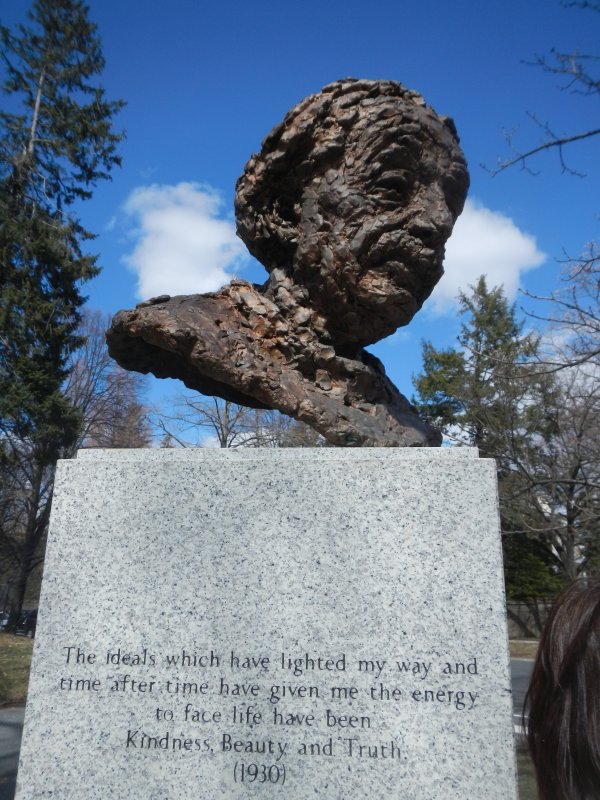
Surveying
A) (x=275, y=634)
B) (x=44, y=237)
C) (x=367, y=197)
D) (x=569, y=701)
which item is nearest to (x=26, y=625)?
(x=44, y=237)

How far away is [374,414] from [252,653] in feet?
4.56

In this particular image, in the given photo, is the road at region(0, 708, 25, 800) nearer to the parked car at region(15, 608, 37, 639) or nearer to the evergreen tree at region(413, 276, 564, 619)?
the evergreen tree at region(413, 276, 564, 619)

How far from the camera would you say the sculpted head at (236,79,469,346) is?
3.37m

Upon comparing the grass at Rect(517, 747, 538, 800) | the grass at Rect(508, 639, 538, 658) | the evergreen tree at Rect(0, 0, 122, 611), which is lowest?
the grass at Rect(517, 747, 538, 800)

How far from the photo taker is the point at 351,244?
3.37 m

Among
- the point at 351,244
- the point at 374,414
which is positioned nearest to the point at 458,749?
the point at 374,414

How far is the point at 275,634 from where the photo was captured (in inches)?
88.4

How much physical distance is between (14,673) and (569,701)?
35.7ft

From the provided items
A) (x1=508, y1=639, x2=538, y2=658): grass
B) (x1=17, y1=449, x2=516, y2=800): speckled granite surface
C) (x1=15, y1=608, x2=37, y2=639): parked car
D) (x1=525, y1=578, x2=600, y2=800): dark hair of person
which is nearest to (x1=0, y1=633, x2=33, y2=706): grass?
(x1=17, y1=449, x2=516, y2=800): speckled granite surface

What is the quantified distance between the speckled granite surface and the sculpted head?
1.27 m

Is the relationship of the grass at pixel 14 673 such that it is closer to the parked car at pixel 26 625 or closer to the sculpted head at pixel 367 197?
the sculpted head at pixel 367 197

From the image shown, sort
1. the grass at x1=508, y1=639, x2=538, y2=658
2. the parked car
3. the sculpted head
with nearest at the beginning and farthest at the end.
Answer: the sculpted head
the grass at x1=508, y1=639, x2=538, y2=658
the parked car

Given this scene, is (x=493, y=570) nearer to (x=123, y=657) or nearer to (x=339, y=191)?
(x=123, y=657)

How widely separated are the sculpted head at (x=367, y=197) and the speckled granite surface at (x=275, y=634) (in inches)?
50.1
